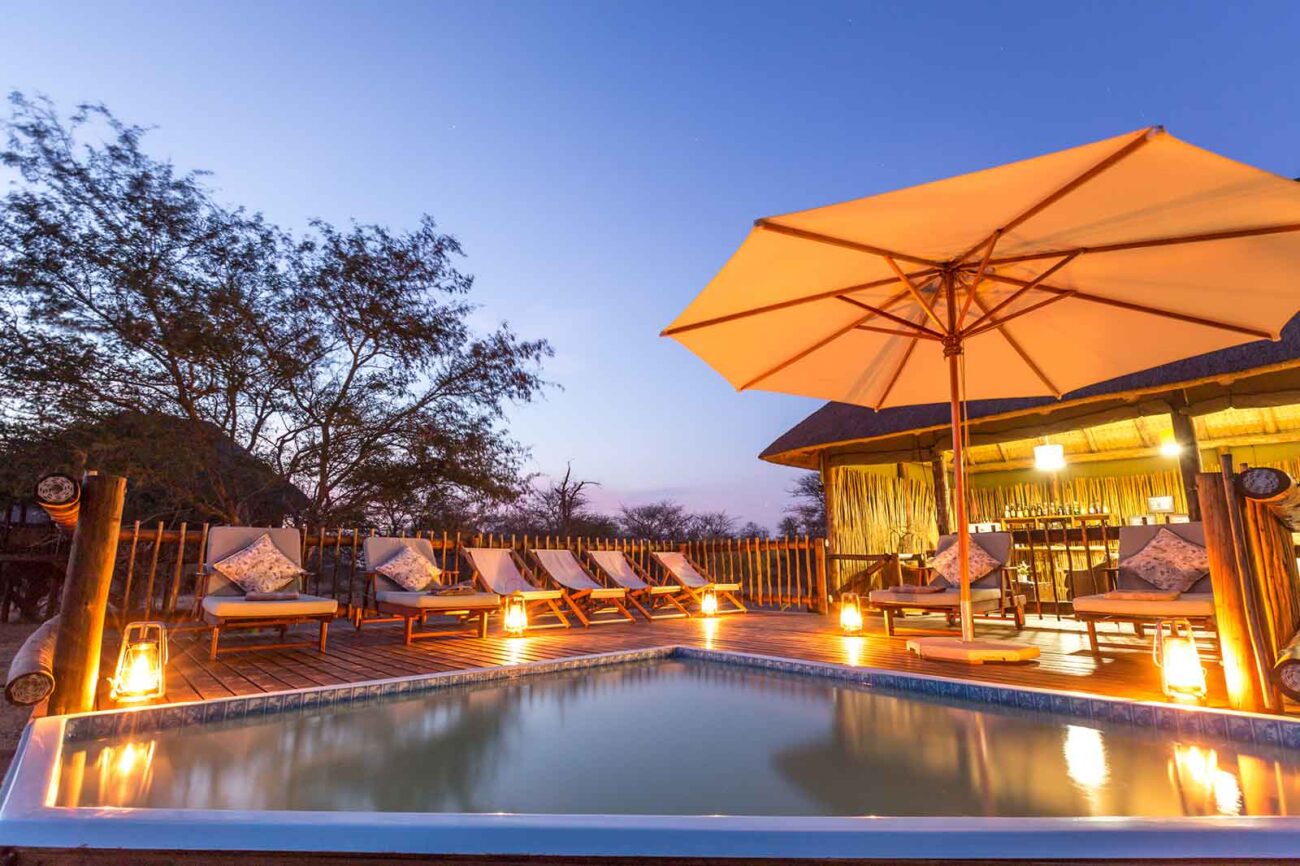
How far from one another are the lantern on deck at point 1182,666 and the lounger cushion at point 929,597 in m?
2.15

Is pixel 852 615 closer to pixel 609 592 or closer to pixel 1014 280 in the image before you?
pixel 609 592

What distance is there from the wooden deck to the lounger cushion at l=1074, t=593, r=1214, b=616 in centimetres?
33

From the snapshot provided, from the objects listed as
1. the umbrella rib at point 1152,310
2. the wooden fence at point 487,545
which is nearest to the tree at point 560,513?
the wooden fence at point 487,545

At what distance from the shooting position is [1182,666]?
3.01 m

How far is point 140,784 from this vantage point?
222 cm

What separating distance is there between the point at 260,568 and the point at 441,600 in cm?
137

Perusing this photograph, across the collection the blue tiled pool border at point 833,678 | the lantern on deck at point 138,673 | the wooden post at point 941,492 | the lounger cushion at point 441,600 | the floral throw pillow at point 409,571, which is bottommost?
the blue tiled pool border at point 833,678

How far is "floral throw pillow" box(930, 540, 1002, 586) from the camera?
5887mm

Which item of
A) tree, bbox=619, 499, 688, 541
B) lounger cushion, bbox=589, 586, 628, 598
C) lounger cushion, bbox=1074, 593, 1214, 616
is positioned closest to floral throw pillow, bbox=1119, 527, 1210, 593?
lounger cushion, bbox=1074, 593, 1214, 616

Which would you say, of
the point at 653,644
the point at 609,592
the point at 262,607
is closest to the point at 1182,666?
the point at 653,644

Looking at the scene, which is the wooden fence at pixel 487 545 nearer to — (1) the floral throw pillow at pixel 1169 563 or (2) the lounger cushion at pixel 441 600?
(2) the lounger cushion at pixel 441 600

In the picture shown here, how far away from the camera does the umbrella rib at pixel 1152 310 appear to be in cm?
414

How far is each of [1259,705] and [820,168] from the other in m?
13.3

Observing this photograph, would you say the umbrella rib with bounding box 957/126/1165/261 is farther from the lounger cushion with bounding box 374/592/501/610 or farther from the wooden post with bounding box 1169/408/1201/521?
the wooden post with bounding box 1169/408/1201/521
